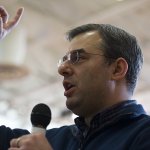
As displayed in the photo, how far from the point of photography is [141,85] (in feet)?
31.4

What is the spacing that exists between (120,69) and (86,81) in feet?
0.60

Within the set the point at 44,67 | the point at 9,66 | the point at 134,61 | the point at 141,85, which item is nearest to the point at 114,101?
the point at 134,61

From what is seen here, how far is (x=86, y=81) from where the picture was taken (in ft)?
6.81

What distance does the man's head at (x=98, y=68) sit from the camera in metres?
2.04

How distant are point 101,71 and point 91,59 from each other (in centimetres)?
7

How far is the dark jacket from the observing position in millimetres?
1755

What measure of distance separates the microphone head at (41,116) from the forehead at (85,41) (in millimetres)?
412

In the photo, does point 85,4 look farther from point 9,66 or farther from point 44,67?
point 44,67

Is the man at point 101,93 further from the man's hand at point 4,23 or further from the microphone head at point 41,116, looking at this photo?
the man's hand at point 4,23

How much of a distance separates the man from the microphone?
0.12 m

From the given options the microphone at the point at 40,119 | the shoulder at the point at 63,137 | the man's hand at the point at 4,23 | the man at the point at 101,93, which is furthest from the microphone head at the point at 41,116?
the man's hand at the point at 4,23

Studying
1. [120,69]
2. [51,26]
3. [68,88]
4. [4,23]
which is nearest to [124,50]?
[120,69]

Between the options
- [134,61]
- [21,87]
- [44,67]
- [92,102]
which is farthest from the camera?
[21,87]

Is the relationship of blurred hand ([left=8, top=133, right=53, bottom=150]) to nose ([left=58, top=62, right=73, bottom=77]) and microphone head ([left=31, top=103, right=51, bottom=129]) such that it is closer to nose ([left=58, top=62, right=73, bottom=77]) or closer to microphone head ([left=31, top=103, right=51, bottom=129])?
microphone head ([left=31, top=103, right=51, bottom=129])
